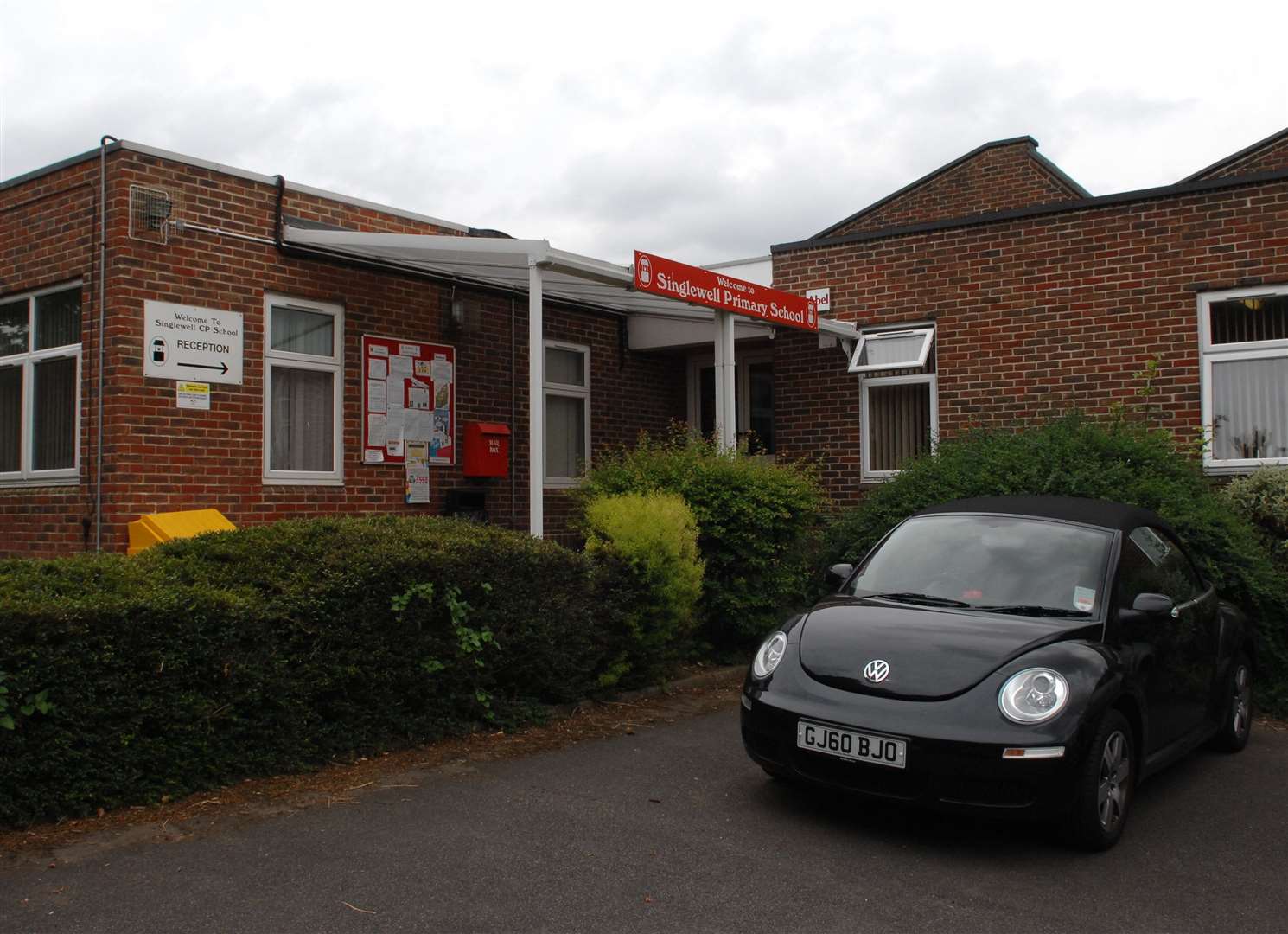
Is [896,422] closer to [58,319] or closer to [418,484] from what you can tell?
[418,484]

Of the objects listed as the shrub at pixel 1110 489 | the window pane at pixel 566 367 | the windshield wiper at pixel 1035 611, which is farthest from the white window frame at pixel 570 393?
the windshield wiper at pixel 1035 611

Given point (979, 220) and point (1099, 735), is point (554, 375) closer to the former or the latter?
point (979, 220)

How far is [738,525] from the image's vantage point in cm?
878

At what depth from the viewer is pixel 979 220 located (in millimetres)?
11680

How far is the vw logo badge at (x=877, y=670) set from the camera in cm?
489

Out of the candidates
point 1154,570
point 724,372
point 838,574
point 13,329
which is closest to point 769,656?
point 838,574

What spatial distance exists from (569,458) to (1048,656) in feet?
28.1

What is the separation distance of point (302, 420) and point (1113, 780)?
7.42 m

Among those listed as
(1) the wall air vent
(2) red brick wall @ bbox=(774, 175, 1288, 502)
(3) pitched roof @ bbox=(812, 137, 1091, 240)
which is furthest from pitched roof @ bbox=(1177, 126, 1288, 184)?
(1) the wall air vent

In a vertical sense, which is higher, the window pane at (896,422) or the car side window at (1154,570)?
the window pane at (896,422)

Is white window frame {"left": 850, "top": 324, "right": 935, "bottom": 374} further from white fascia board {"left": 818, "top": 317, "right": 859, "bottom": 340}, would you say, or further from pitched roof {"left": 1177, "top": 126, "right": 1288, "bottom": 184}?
pitched roof {"left": 1177, "top": 126, "right": 1288, "bottom": 184}

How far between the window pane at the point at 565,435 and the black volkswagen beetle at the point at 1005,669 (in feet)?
22.2

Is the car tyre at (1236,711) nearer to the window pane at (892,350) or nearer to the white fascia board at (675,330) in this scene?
the window pane at (892,350)

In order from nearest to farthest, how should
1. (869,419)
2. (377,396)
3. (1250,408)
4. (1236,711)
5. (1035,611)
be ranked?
(1035,611) → (1236,711) → (1250,408) → (377,396) → (869,419)
